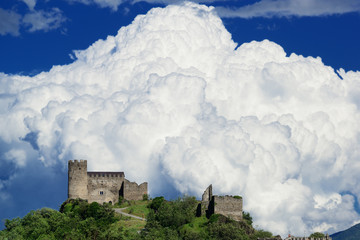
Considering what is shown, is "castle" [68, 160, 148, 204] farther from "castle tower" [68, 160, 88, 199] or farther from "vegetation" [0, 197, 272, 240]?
"vegetation" [0, 197, 272, 240]

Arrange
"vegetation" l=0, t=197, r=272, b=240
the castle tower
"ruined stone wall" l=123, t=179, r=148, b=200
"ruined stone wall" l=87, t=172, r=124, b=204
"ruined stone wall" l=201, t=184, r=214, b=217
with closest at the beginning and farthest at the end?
1. "vegetation" l=0, t=197, r=272, b=240
2. "ruined stone wall" l=201, t=184, r=214, b=217
3. the castle tower
4. "ruined stone wall" l=87, t=172, r=124, b=204
5. "ruined stone wall" l=123, t=179, r=148, b=200

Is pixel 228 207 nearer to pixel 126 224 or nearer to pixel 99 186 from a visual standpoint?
pixel 126 224

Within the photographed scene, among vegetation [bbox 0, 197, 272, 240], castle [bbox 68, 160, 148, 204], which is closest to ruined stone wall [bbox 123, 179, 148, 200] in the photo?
castle [bbox 68, 160, 148, 204]

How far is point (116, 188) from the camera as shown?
17125cm

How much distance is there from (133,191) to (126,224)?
23.4 m

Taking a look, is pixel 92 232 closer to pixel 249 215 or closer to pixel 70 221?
pixel 70 221

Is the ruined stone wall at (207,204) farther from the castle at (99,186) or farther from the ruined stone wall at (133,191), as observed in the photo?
the castle at (99,186)

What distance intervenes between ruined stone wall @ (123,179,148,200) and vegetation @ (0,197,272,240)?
10.9 m

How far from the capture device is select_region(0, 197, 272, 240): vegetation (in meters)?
129

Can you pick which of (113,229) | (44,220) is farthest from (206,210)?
(44,220)

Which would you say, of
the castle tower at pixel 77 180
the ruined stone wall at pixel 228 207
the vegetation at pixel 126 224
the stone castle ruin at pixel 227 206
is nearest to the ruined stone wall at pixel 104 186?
the castle tower at pixel 77 180

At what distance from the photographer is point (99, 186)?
6698 inches

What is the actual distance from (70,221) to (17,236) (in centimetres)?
1008

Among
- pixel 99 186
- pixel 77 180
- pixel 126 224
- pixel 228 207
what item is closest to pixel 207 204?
pixel 228 207
